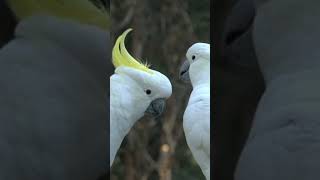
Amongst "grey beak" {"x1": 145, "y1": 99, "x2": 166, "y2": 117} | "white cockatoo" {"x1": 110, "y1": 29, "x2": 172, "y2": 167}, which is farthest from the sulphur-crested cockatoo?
"grey beak" {"x1": 145, "y1": 99, "x2": 166, "y2": 117}

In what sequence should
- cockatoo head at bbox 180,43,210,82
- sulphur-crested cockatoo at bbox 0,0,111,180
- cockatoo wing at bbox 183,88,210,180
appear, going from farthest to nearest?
1. cockatoo head at bbox 180,43,210,82
2. cockatoo wing at bbox 183,88,210,180
3. sulphur-crested cockatoo at bbox 0,0,111,180

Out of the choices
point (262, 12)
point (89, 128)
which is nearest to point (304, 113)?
point (262, 12)

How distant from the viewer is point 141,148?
2363 mm

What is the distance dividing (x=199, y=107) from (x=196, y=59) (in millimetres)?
211

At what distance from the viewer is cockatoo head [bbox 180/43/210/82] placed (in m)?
1.93

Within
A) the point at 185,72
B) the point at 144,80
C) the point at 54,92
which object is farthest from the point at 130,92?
the point at 54,92

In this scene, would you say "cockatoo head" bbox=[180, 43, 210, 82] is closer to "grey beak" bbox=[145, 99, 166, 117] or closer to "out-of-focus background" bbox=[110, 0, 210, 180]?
"out-of-focus background" bbox=[110, 0, 210, 180]

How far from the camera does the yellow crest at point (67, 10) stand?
1540 mm

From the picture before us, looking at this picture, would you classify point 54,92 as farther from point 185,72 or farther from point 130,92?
point 185,72

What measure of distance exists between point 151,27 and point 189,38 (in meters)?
0.20

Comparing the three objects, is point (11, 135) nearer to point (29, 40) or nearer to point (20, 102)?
point (20, 102)

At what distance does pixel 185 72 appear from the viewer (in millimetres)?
2018

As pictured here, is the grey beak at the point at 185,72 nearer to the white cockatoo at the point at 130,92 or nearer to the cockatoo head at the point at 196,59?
the cockatoo head at the point at 196,59

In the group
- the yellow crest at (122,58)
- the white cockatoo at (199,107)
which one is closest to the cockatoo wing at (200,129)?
the white cockatoo at (199,107)
